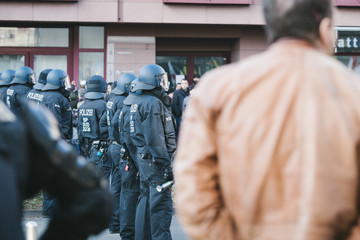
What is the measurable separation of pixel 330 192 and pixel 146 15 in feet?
62.6

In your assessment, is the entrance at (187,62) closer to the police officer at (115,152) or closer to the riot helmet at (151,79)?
→ the police officer at (115,152)

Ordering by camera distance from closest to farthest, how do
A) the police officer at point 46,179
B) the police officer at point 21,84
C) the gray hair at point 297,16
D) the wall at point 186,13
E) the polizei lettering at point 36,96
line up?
the police officer at point 46,179 → the gray hair at point 297,16 → the polizei lettering at point 36,96 → the police officer at point 21,84 → the wall at point 186,13

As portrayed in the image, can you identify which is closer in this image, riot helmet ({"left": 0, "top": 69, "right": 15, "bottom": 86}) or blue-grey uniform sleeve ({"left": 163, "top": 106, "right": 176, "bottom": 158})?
blue-grey uniform sleeve ({"left": 163, "top": 106, "right": 176, "bottom": 158})

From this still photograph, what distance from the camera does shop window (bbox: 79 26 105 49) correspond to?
21578 mm

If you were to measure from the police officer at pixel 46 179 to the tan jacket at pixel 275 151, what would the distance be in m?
0.45

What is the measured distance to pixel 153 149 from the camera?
274 inches

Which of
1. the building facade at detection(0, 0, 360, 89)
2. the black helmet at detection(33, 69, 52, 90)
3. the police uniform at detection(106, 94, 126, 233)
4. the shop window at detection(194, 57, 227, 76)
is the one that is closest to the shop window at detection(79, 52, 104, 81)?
the building facade at detection(0, 0, 360, 89)

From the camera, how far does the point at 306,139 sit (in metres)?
2.24

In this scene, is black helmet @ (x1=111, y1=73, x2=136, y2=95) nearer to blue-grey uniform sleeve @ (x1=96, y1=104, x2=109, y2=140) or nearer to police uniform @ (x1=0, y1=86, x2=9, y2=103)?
blue-grey uniform sleeve @ (x1=96, y1=104, x2=109, y2=140)

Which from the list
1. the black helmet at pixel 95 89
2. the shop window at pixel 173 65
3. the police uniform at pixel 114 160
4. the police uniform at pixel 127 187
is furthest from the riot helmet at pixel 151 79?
the shop window at pixel 173 65

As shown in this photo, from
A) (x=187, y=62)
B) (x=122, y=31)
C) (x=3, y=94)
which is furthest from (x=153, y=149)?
(x=187, y=62)

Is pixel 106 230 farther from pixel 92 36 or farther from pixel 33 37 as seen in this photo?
pixel 33 37

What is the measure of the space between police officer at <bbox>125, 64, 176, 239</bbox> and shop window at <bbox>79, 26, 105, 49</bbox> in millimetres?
14573

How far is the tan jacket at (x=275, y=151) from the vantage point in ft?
7.29
